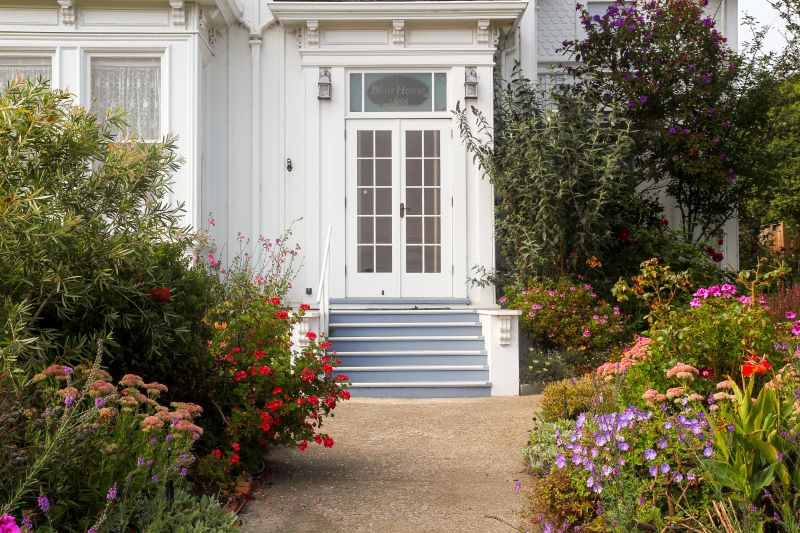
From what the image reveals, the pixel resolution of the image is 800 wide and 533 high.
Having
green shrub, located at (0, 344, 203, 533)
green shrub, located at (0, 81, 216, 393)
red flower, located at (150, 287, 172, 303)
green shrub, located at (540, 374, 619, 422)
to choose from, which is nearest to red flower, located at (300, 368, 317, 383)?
green shrub, located at (0, 81, 216, 393)

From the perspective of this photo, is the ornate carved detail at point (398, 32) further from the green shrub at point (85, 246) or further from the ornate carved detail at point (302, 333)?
the green shrub at point (85, 246)

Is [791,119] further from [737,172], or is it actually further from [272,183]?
[272,183]

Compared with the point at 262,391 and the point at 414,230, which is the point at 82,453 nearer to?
the point at 262,391

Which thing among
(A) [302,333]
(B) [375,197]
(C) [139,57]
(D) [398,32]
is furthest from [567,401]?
(C) [139,57]

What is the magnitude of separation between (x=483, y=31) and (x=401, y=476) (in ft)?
24.1

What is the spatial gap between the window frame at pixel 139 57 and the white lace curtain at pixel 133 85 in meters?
0.04

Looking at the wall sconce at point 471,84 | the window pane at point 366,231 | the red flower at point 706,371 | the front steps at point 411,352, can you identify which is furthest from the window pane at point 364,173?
the red flower at point 706,371

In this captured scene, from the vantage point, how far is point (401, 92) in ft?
38.9

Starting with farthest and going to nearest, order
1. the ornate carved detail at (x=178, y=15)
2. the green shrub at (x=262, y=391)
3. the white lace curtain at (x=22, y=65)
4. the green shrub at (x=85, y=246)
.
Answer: the white lace curtain at (x=22, y=65), the ornate carved detail at (x=178, y=15), the green shrub at (x=262, y=391), the green shrub at (x=85, y=246)

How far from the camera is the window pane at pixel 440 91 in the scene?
11.9m

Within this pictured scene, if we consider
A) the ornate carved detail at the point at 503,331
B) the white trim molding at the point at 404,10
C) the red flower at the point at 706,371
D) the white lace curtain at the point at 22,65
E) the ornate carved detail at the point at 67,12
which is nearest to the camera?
the red flower at the point at 706,371

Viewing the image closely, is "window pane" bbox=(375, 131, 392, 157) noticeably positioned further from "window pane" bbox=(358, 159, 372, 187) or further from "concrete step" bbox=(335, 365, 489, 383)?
"concrete step" bbox=(335, 365, 489, 383)

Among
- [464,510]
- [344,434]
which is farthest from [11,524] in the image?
[344,434]

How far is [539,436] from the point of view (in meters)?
6.09
